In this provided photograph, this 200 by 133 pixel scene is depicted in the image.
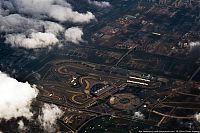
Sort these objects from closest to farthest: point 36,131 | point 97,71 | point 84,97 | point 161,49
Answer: point 36,131, point 84,97, point 97,71, point 161,49

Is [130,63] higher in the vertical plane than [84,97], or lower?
higher

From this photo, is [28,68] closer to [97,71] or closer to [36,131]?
[97,71]

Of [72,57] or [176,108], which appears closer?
[176,108]

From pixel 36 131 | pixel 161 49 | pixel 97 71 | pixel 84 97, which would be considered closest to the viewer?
pixel 36 131

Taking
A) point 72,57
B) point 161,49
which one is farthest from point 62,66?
point 161,49

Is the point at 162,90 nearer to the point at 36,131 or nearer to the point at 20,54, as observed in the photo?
the point at 36,131

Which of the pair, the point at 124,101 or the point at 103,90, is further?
the point at 103,90

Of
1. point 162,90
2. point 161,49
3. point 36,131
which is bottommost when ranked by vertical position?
point 36,131

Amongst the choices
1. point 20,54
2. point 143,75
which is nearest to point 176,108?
point 143,75

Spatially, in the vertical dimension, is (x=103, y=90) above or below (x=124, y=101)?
above

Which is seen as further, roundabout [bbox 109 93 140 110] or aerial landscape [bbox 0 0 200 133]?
roundabout [bbox 109 93 140 110]

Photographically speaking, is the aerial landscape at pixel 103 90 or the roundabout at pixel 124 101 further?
the roundabout at pixel 124 101
